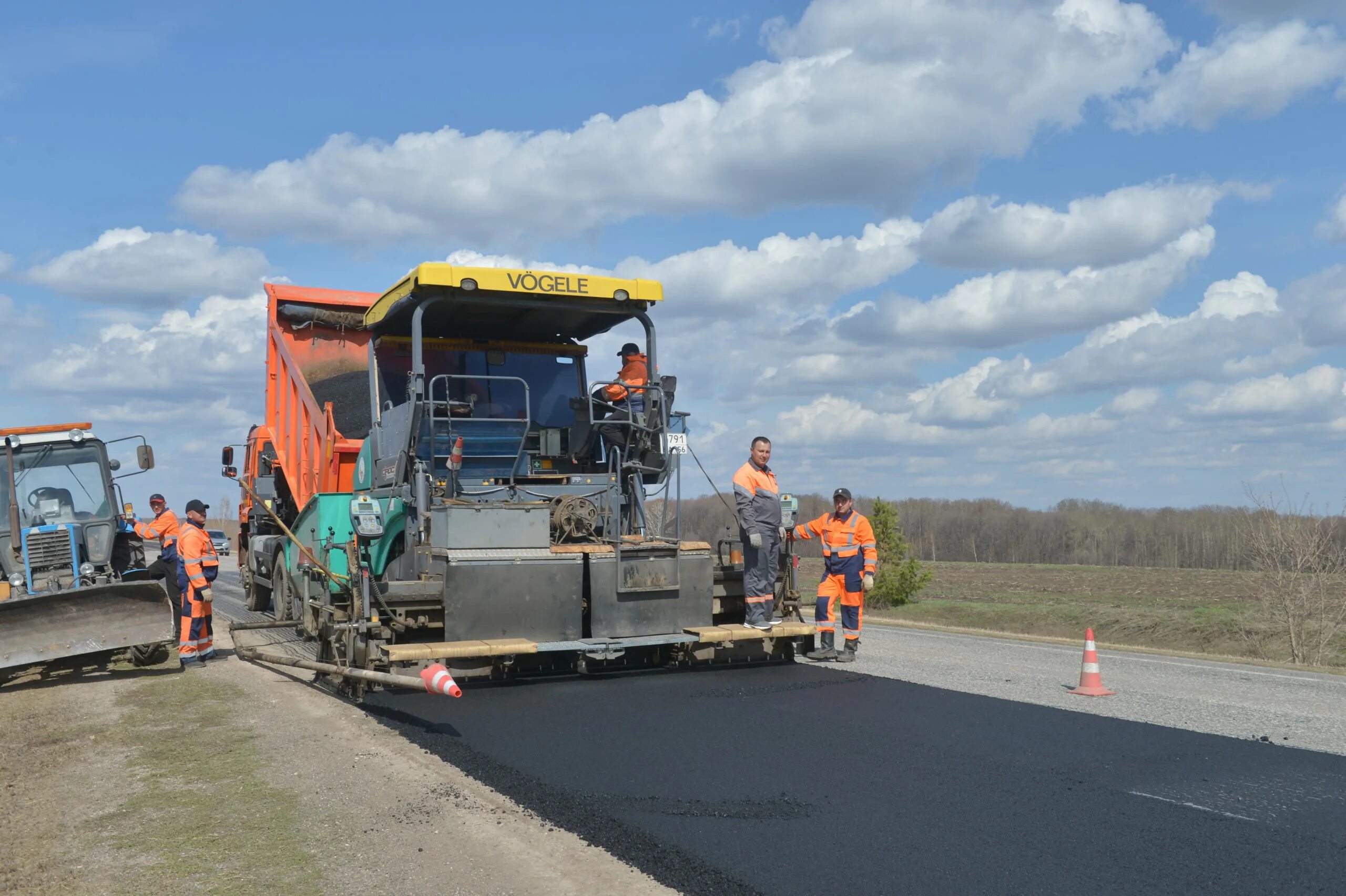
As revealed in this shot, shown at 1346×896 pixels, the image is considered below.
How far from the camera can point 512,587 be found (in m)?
7.02

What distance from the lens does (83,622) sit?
8.88 meters

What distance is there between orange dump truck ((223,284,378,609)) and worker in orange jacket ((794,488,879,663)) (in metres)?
4.13

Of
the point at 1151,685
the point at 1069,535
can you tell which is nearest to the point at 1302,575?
the point at 1151,685

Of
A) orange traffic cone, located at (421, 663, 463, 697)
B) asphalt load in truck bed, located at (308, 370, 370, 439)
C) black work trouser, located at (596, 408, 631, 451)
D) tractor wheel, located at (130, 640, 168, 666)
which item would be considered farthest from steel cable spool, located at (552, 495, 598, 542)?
tractor wheel, located at (130, 640, 168, 666)

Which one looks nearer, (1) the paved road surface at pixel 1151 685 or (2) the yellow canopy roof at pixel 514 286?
(1) the paved road surface at pixel 1151 685

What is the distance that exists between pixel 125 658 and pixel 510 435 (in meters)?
4.60

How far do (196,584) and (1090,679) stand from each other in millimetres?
7355

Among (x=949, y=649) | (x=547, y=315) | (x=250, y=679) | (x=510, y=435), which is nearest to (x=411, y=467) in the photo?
(x=510, y=435)

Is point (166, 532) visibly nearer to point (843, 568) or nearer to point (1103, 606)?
→ point (843, 568)

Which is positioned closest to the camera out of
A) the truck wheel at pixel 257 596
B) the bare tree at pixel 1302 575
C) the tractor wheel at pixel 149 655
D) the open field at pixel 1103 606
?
the tractor wheel at pixel 149 655

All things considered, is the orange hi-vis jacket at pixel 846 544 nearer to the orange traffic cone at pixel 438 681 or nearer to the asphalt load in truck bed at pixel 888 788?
the asphalt load in truck bed at pixel 888 788

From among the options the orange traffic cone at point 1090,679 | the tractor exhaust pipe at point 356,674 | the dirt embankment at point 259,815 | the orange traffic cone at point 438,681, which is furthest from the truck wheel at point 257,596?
the orange traffic cone at point 1090,679

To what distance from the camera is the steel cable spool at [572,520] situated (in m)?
7.58

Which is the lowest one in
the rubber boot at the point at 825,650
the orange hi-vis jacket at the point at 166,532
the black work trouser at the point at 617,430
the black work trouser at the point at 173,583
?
the rubber boot at the point at 825,650
